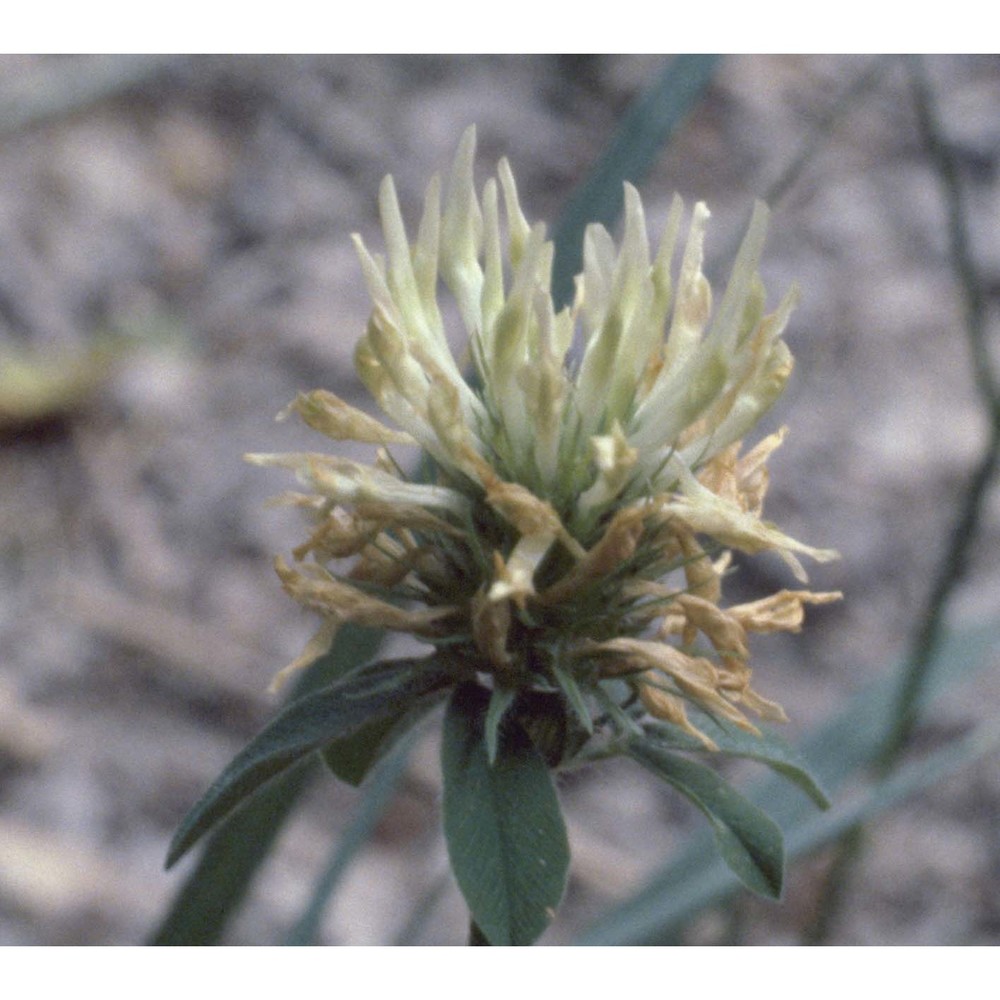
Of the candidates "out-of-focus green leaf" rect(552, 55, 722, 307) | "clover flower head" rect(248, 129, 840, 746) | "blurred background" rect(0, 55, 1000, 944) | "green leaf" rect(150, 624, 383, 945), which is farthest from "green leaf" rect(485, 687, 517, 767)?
"blurred background" rect(0, 55, 1000, 944)

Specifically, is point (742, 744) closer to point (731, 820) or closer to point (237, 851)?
point (731, 820)

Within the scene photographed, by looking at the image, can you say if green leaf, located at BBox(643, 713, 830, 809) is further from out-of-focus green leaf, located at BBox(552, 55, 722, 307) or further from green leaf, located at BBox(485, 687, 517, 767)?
out-of-focus green leaf, located at BBox(552, 55, 722, 307)

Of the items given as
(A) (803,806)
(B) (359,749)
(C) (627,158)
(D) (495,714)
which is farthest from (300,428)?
(D) (495,714)

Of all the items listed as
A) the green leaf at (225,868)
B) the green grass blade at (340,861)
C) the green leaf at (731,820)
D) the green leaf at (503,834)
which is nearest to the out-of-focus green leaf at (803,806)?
the green grass blade at (340,861)

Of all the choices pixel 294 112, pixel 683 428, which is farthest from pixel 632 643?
pixel 294 112

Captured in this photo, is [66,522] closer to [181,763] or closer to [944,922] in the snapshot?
[181,763]
